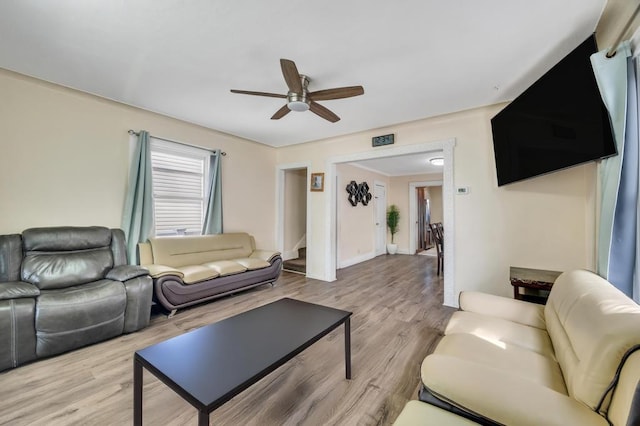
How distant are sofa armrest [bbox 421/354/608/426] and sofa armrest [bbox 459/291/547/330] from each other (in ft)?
3.67

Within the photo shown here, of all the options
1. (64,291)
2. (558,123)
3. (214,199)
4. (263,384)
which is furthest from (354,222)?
(64,291)

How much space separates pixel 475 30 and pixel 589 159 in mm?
1218

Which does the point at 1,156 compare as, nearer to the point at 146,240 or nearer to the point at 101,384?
the point at 146,240

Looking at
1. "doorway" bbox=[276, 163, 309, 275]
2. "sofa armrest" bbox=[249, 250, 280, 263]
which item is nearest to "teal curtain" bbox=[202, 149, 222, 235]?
"sofa armrest" bbox=[249, 250, 280, 263]

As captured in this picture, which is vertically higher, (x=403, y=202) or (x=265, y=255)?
(x=403, y=202)

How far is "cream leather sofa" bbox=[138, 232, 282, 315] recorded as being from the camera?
3016mm

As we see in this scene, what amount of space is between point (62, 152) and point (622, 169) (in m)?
4.92

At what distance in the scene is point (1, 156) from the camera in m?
2.57

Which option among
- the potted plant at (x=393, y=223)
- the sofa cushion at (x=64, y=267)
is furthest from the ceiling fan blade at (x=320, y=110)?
the potted plant at (x=393, y=223)

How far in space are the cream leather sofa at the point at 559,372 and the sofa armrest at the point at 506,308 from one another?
273mm

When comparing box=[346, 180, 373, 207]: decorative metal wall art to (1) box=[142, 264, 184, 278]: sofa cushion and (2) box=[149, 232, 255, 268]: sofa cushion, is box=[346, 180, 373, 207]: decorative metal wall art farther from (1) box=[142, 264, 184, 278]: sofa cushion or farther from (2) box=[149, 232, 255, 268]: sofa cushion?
(1) box=[142, 264, 184, 278]: sofa cushion

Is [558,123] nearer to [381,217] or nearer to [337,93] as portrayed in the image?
[337,93]

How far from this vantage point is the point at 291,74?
6.81 ft

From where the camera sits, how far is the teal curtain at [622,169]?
1.54 meters
